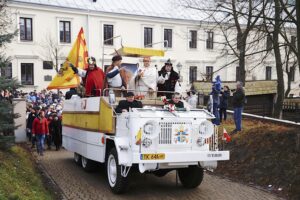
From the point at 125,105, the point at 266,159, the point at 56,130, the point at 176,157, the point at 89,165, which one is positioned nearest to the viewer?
the point at 176,157

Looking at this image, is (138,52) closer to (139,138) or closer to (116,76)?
(116,76)

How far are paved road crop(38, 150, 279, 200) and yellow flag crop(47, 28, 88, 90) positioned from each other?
2597 millimetres

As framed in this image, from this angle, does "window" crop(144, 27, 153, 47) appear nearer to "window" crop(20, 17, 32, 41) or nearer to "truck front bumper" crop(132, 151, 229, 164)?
"window" crop(20, 17, 32, 41)

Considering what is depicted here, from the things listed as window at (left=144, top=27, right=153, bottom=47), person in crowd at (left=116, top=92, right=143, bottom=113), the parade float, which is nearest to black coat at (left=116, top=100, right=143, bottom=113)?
person in crowd at (left=116, top=92, right=143, bottom=113)

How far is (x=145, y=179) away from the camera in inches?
426

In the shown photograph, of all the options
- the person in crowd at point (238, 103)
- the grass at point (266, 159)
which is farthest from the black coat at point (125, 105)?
the person in crowd at point (238, 103)

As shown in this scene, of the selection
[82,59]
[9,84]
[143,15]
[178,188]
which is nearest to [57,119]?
[82,59]

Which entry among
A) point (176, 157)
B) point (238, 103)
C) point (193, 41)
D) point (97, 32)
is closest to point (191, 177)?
point (176, 157)

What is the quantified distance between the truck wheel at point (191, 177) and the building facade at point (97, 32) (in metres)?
23.6

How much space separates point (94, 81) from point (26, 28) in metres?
28.8

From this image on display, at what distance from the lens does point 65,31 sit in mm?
39406

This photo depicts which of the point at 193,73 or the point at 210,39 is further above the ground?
the point at 210,39

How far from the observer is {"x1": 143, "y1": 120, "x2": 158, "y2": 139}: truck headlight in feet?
27.4

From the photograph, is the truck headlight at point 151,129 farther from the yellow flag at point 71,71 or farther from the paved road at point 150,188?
the yellow flag at point 71,71
